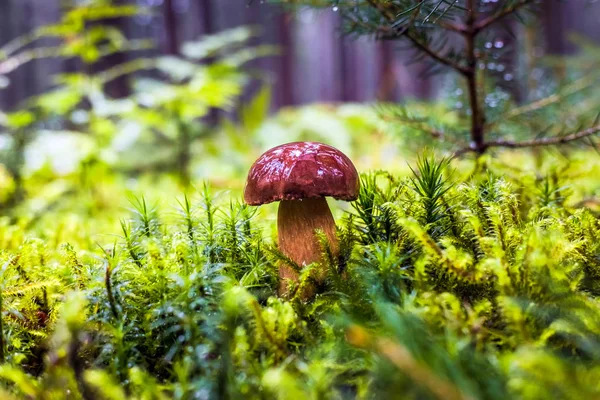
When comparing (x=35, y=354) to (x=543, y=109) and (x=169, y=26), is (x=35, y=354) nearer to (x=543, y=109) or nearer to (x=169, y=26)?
(x=543, y=109)

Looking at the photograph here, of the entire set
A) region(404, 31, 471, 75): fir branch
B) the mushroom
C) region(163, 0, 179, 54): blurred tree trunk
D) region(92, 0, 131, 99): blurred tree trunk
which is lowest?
the mushroom

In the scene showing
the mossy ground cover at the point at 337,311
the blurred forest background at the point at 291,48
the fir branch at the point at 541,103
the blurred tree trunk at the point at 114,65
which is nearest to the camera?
the mossy ground cover at the point at 337,311

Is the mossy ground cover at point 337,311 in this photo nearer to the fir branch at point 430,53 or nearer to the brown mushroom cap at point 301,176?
the brown mushroom cap at point 301,176

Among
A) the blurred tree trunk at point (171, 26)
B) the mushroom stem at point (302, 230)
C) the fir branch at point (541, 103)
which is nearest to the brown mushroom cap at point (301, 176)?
A: the mushroom stem at point (302, 230)

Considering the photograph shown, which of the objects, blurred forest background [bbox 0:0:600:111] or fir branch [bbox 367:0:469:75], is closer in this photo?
fir branch [bbox 367:0:469:75]

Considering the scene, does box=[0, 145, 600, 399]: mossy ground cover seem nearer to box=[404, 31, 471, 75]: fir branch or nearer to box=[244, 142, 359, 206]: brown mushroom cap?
box=[244, 142, 359, 206]: brown mushroom cap

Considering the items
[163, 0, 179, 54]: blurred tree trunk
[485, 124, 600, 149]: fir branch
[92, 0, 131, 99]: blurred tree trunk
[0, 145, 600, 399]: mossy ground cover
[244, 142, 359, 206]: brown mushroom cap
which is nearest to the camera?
[0, 145, 600, 399]: mossy ground cover

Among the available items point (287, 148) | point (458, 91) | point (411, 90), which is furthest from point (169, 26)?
point (287, 148)

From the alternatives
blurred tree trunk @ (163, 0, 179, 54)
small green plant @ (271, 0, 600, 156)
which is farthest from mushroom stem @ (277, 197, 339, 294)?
blurred tree trunk @ (163, 0, 179, 54)
